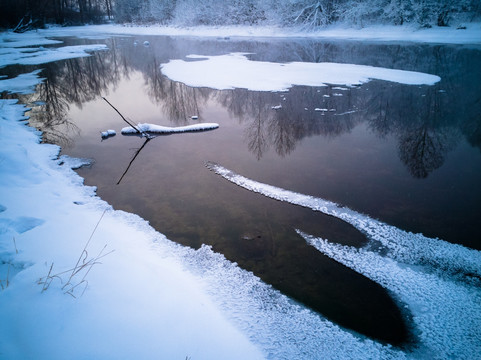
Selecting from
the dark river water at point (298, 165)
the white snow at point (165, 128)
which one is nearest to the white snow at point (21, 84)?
the dark river water at point (298, 165)

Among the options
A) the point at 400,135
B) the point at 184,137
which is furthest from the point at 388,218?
the point at 184,137

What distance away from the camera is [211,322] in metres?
2.86

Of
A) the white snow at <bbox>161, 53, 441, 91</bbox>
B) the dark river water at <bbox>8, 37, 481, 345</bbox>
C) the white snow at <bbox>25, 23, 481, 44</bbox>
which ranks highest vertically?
the white snow at <bbox>25, 23, 481, 44</bbox>

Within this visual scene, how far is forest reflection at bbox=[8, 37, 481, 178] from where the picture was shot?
314 inches

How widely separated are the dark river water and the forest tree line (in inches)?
743

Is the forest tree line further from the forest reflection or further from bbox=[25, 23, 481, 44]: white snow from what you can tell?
the forest reflection

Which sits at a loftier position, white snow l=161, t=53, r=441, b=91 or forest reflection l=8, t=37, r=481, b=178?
white snow l=161, t=53, r=441, b=91

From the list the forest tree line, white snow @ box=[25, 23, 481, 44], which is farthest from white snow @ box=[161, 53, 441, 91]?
the forest tree line

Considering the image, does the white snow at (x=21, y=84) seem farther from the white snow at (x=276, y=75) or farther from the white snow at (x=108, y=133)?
the white snow at (x=108, y=133)

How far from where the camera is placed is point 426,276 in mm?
3684

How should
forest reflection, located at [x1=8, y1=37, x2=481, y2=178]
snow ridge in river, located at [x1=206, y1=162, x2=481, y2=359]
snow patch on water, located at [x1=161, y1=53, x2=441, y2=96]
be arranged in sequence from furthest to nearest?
snow patch on water, located at [x1=161, y1=53, x2=441, y2=96] < forest reflection, located at [x1=8, y1=37, x2=481, y2=178] < snow ridge in river, located at [x1=206, y1=162, x2=481, y2=359]

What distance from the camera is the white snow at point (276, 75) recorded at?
12.9 meters

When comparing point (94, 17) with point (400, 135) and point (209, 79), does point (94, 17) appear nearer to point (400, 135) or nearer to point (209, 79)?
point (209, 79)

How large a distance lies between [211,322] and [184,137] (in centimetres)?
638
